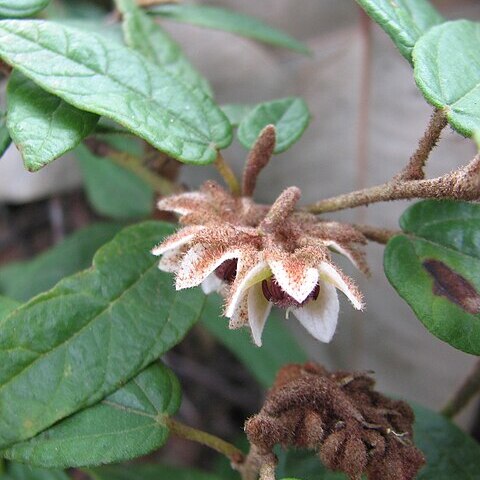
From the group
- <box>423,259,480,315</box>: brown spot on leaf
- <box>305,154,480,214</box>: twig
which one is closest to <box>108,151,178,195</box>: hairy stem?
<box>305,154,480,214</box>: twig

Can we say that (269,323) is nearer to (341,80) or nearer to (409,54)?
(341,80)

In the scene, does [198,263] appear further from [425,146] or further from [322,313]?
[425,146]

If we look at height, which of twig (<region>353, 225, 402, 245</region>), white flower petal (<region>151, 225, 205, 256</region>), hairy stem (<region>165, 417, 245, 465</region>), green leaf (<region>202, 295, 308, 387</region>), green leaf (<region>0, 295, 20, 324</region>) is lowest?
green leaf (<region>202, 295, 308, 387</region>)

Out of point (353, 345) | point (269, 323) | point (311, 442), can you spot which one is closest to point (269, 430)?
point (311, 442)

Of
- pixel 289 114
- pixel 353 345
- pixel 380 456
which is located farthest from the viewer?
pixel 353 345

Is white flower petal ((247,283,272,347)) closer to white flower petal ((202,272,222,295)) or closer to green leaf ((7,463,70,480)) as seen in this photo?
white flower petal ((202,272,222,295))

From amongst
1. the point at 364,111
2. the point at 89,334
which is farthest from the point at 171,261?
the point at 364,111
